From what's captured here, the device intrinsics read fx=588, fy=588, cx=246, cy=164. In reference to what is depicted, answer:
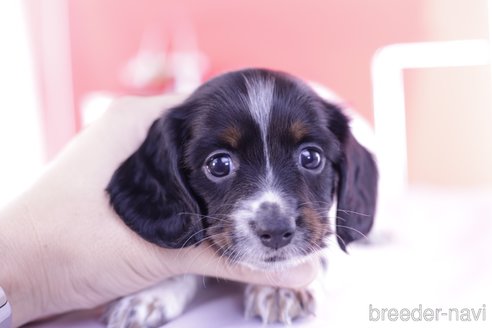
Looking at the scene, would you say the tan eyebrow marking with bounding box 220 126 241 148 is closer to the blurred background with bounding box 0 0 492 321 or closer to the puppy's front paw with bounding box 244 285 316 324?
the puppy's front paw with bounding box 244 285 316 324

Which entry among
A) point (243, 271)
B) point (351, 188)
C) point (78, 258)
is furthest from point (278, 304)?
point (78, 258)

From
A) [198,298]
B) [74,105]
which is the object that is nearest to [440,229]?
[198,298]

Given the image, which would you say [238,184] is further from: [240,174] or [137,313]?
[137,313]

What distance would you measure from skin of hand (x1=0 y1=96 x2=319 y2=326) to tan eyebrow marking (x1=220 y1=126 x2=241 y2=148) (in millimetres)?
330

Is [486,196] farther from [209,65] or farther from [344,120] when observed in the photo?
[209,65]

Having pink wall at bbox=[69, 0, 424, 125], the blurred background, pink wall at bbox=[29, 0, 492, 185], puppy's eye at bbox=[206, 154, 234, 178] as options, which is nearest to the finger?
puppy's eye at bbox=[206, 154, 234, 178]

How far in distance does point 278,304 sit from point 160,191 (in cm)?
50

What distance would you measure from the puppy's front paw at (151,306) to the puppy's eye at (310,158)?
22.5 inches

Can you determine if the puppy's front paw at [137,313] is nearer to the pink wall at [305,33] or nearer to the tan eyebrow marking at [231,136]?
the tan eyebrow marking at [231,136]

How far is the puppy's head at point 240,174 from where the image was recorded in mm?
1692

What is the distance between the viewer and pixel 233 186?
1.79 m

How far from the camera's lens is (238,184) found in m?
1.77

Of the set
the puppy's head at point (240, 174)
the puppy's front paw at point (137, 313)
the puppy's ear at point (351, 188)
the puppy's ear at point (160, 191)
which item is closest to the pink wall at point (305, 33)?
the puppy's ear at point (351, 188)

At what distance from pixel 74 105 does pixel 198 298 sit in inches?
183
